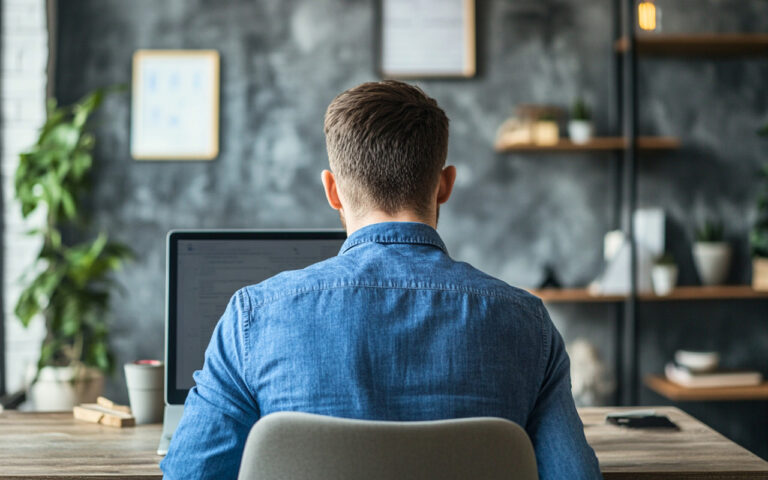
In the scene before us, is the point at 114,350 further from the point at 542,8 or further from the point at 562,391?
the point at 562,391

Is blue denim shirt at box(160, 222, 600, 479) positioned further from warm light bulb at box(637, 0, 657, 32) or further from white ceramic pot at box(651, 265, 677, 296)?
warm light bulb at box(637, 0, 657, 32)

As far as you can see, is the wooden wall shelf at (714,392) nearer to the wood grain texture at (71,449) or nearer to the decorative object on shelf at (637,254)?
the decorative object on shelf at (637,254)

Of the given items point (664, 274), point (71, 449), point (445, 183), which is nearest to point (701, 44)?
point (664, 274)

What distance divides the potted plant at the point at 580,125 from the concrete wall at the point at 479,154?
0.54 ft

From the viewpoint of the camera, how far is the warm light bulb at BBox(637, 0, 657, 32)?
130 inches

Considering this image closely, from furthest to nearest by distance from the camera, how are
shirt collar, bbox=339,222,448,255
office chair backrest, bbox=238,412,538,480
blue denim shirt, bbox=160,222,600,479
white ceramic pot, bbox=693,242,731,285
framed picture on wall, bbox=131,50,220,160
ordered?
framed picture on wall, bbox=131,50,220,160 < white ceramic pot, bbox=693,242,731,285 < shirt collar, bbox=339,222,448,255 < blue denim shirt, bbox=160,222,600,479 < office chair backrest, bbox=238,412,538,480

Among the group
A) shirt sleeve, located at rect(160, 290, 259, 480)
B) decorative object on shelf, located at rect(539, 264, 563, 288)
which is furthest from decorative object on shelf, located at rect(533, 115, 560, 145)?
shirt sleeve, located at rect(160, 290, 259, 480)

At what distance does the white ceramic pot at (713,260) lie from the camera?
130 inches

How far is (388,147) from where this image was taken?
104 centimetres

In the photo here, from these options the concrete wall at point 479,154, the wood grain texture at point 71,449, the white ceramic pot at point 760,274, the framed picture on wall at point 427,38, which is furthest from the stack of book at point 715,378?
the wood grain texture at point 71,449

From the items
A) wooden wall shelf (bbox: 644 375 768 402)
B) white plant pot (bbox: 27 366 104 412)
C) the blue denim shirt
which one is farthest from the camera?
wooden wall shelf (bbox: 644 375 768 402)

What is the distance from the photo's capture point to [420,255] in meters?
1.02

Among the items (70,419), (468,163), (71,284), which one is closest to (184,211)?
(71,284)

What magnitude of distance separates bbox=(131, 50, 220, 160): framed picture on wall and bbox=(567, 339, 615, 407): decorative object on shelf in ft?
6.20
